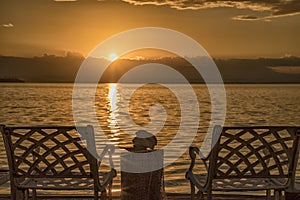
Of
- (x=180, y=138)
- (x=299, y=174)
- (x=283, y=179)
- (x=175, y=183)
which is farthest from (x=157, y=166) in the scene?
(x=180, y=138)

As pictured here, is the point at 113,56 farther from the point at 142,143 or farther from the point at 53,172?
the point at 142,143

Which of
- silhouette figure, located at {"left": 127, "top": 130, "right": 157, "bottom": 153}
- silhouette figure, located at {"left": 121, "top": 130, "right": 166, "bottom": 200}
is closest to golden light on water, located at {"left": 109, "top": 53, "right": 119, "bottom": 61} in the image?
silhouette figure, located at {"left": 121, "top": 130, "right": 166, "bottom": 200}

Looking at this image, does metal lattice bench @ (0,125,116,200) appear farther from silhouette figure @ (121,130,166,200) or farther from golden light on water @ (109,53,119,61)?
golden light on water @ (109,53,119,61)

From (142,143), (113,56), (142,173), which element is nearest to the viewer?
(142,143)

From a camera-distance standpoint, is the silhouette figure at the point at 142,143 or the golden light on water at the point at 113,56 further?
the golden light on water at the point at 113,56

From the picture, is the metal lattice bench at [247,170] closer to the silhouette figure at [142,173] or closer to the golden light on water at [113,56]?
the silhouette figure at [142,173]

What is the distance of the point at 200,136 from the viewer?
101ft

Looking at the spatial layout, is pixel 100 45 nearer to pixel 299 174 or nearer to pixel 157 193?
pixel 299 174

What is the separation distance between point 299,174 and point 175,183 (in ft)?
10.3

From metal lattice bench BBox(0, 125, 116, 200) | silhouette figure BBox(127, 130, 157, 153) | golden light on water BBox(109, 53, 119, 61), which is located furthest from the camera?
golden light on water BBox(109, 53, 119, 61)

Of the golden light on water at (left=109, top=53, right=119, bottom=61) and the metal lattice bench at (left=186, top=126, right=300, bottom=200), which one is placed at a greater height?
the golden light on water at (left=109, top=53, right=119, bottom=61)

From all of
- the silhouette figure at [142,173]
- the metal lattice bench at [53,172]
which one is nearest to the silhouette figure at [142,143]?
the silhouette figure at [142,173]

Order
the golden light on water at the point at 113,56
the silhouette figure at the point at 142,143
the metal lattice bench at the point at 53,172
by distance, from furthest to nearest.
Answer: the golden light on water at the point at 113,56 < the silhouette figure at the point at 142,143 < the metal lattice bench at the point at 53,172

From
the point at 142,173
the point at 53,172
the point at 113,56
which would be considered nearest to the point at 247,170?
the point at 142,173
